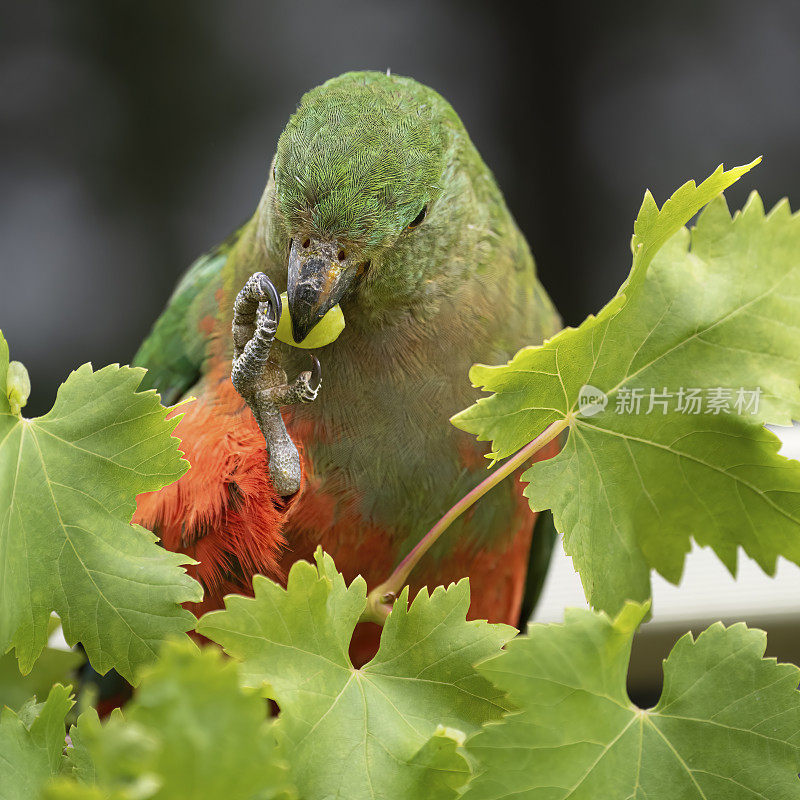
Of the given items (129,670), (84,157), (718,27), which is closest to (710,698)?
(129,670)

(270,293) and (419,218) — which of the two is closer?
(270,293)

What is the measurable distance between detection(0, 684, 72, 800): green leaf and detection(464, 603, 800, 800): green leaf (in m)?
0.16

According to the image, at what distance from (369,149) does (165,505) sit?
10.8 inches

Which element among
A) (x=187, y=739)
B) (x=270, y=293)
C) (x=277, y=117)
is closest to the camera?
(x=187, y=739)

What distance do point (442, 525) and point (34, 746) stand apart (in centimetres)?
19

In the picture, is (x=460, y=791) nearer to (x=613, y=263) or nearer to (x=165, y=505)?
(x=165, y=505)

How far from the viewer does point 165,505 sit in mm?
591

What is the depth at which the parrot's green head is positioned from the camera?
0.52 metres

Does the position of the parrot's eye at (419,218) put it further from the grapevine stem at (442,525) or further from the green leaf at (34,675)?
the green leaf at (34,675)

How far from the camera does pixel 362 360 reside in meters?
0.61

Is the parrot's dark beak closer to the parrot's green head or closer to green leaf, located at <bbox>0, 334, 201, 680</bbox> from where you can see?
the parrot's green head

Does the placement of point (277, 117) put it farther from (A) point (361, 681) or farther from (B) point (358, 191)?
(A) point (361, 681)

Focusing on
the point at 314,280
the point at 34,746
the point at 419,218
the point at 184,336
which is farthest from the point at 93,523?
the point at 184,336

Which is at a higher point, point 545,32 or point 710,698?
point 545,32
